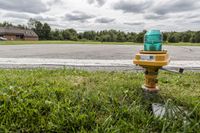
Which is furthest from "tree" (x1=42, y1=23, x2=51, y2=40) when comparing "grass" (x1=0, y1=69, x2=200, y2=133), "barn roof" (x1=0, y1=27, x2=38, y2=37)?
"grass" (x1=0, y1=69, x2=200, y2=133)

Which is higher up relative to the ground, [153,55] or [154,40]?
[154,40]

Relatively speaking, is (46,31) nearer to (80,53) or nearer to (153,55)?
(80,53)

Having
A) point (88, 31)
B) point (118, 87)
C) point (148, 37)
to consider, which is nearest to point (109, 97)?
point (118, 87)

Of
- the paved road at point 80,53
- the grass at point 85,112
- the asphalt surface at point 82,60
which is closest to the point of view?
the grass at point 85,112

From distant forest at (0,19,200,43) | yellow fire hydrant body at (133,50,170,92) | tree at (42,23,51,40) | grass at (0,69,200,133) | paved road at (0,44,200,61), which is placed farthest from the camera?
tree at (42,23,51,40)

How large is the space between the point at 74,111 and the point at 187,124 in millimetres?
1226

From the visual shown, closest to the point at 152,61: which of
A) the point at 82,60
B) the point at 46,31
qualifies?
the point at 82,60

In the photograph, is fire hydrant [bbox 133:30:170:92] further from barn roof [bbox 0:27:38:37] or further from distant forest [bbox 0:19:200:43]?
barn roof [bbox 0:27:38:37]

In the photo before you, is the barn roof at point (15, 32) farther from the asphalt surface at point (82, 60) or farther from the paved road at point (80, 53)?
the asphalt surface at point (82, 60)

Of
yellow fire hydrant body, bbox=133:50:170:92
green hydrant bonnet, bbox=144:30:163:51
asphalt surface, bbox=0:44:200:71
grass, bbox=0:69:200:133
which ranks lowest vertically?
grass, bbox=0:69:200:133

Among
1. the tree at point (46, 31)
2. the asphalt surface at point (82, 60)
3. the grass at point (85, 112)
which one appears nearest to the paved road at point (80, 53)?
the asphalt surface at point (82, 60)

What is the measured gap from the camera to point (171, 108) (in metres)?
2.15

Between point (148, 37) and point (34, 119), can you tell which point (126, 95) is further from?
point (34, 119)

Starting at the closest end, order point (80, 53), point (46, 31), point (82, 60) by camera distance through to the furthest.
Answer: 1. point (82, 60)
2. point (80, 53)
3. point (46, 31)
